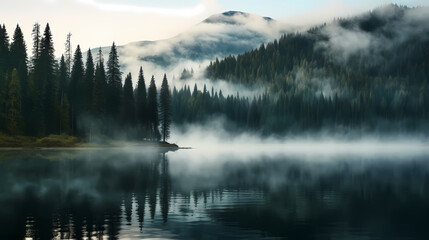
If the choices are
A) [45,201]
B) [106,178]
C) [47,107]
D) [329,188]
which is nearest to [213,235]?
[45,201]

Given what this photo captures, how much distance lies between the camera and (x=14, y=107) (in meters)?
112

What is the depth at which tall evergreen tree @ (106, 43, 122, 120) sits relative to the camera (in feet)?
452

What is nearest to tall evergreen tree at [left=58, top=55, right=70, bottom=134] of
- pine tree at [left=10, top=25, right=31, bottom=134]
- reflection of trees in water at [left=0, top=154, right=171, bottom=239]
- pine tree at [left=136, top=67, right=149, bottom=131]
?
pine tree at [left=10, top=25, right=31, bottom=134]

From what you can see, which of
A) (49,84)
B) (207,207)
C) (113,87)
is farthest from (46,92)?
(207,207)

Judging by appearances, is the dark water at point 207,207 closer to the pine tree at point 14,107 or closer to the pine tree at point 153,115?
the pine tree at point 14,107

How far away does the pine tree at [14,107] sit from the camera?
109 m

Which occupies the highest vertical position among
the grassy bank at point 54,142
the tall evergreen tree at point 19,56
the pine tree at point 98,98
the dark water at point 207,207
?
the tall evergreen tree at point 19,56

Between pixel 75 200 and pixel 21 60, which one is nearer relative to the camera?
pixel 75 200

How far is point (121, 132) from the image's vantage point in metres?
137

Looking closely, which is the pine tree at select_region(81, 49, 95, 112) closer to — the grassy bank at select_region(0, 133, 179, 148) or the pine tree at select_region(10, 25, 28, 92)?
the grassy bank at select_region(0, 133, 179, 148)

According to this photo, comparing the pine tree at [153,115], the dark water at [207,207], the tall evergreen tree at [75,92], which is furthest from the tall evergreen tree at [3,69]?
the dark water at [207,207]

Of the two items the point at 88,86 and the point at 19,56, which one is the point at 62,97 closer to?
the point at 88,86

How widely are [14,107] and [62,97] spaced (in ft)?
57.1

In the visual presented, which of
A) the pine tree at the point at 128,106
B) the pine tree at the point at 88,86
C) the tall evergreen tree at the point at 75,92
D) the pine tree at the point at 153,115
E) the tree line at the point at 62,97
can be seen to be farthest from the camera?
the pine tree at the point at 153,115
